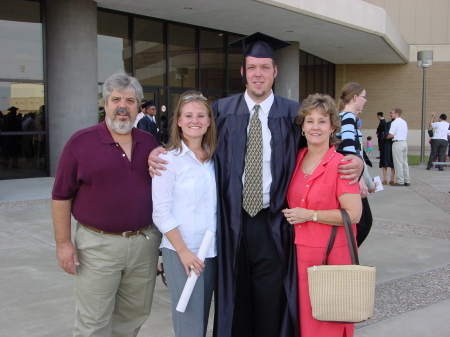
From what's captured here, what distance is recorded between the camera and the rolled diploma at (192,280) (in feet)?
8.14

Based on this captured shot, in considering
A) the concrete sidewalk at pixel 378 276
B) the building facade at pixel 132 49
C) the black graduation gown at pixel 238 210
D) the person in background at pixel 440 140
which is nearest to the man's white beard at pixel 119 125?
the black graduation gown at pixel 238 210

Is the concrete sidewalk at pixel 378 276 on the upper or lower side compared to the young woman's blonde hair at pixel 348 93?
lower

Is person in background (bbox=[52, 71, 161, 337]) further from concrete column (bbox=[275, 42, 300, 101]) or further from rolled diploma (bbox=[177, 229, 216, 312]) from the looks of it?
concrete column (bbox=[275, 42, 300, 101])

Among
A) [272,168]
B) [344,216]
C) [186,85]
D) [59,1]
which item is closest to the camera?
[344,216]

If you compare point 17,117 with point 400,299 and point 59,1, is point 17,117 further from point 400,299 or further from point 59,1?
point 400,299

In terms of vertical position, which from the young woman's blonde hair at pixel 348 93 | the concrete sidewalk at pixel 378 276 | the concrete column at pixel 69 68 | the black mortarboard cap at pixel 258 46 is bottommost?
the concrete sidewalk at pixel 378 276

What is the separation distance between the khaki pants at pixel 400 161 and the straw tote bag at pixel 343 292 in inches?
367

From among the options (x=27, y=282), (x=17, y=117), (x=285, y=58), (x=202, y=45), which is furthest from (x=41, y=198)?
(x=285, y=58)

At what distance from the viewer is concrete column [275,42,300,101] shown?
18578mm

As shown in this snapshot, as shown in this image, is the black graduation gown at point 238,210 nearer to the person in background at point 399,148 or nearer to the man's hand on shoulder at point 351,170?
the man's hand on shoulder at point 351,170

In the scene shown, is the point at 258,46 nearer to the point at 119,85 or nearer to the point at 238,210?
the point at 119,85

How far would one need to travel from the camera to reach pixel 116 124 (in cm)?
266

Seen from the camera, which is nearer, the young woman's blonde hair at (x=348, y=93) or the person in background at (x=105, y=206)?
the person in background at (x=105, y=206)

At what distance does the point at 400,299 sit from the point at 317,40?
51.1 ft
